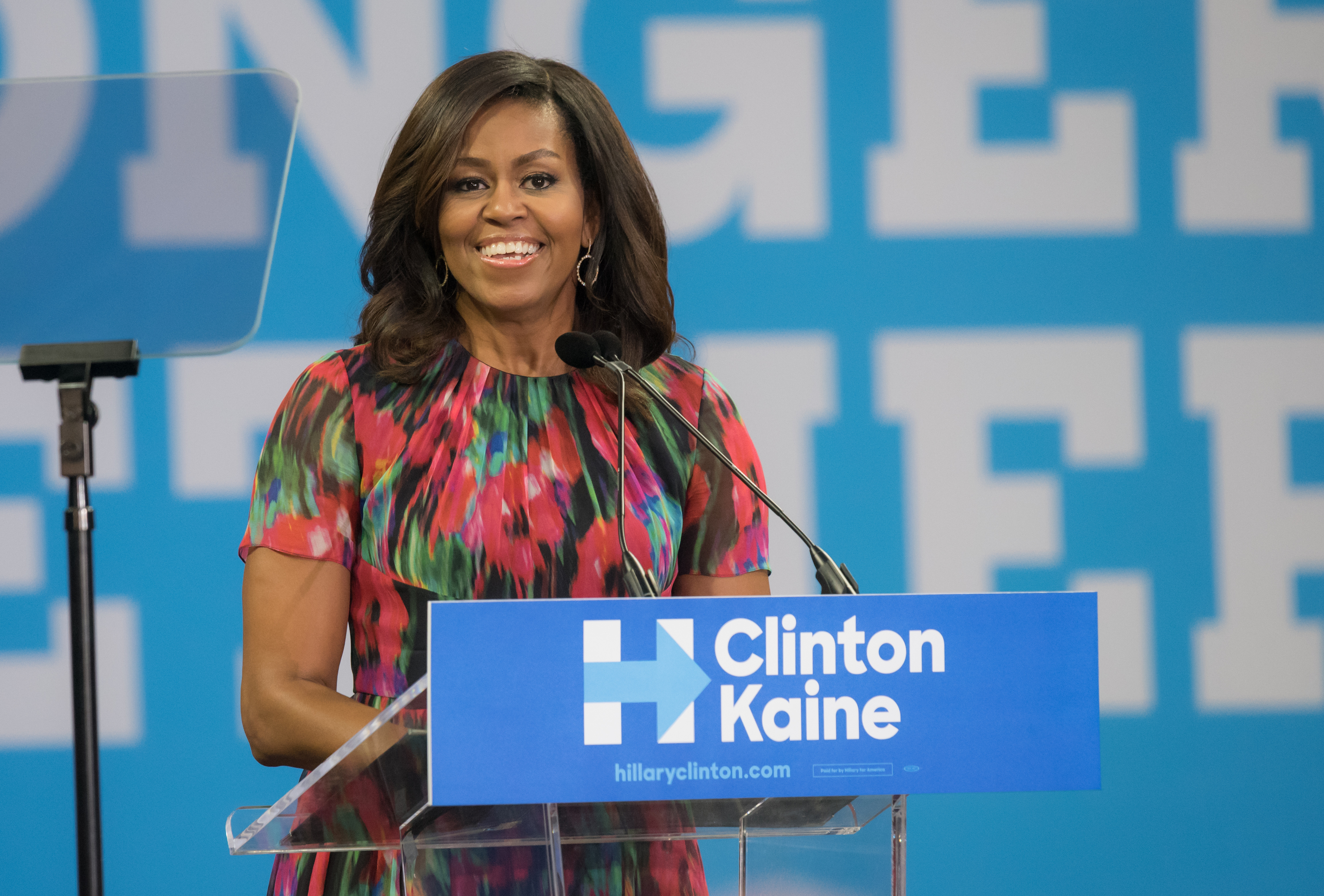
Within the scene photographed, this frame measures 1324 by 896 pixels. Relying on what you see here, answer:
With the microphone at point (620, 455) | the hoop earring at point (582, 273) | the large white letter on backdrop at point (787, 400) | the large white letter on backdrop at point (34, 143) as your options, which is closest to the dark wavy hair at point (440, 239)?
the hoop earring at point (582, 273)

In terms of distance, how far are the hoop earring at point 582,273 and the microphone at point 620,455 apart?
107 mm

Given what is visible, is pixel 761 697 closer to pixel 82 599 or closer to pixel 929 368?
pixel 82 599

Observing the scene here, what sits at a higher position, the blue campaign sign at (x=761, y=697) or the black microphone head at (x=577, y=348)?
the black microphone head at (x=577, y=348)

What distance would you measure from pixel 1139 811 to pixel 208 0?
2.63 meters

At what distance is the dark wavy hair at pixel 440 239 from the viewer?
144 cm

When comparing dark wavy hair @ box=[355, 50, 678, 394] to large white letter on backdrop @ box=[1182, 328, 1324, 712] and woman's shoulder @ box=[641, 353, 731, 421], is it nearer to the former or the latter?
woman's shoulder @ box=[641, 353, 731, 421]

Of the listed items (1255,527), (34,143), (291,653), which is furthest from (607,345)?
(1255,527)

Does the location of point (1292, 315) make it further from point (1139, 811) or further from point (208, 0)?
point (208, 0)

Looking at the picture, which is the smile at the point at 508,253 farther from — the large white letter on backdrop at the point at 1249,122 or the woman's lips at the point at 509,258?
the large white letter on backdrop at the point at 1249,122

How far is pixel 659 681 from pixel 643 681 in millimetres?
11

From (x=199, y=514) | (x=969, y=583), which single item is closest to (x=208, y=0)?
(x=199, y=514)

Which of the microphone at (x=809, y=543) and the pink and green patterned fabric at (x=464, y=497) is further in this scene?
the pink and green patterned fabric at (x=464, y=497)

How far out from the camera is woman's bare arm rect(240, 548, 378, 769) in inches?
44.1

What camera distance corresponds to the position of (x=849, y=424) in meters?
2.77
